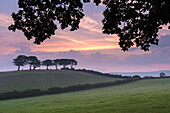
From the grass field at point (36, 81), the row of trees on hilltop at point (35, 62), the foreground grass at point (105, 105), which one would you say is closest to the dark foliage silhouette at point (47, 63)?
the row of trees on hilltop at point (35, 62)

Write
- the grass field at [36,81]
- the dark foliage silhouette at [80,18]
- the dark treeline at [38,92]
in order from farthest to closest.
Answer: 1. the grass field at [36,81]
2. the dark treeline at [38,92]
3. the dark foliage silhouette at [80,18]

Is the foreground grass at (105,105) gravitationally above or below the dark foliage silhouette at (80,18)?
below

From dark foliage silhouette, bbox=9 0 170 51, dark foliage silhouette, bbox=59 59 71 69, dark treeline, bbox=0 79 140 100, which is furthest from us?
dark foliage silhouette, bbox=59 59 71 69

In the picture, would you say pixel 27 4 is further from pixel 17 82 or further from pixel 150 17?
pixel 17 82

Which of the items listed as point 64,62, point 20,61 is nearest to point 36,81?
point 20,61

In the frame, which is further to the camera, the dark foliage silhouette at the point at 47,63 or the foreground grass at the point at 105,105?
the dark foliage silhouette at the point at 47,63

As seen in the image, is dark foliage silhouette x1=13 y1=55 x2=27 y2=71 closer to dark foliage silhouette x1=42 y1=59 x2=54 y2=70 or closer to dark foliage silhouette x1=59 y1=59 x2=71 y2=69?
dark foliage silhouette x1=42 y1=59 x2=54 y2=70

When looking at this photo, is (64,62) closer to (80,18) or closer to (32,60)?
(32,60)

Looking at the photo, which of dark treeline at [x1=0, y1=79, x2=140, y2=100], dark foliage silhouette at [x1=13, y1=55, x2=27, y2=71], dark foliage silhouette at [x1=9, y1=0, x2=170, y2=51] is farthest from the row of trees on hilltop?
dark foliage silhouette at [x1=9, y1=0, x2=170, y2=51]

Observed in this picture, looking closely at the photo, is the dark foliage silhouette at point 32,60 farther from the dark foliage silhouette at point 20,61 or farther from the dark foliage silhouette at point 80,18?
the dark foliage silhouette at point 80,18

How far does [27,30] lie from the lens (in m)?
17.2

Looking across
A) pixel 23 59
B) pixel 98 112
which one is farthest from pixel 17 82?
pixel 98 112

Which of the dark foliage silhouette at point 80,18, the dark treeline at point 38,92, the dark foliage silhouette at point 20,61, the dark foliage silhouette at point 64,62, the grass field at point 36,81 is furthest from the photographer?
the dark foliage silhouette at point 64,62

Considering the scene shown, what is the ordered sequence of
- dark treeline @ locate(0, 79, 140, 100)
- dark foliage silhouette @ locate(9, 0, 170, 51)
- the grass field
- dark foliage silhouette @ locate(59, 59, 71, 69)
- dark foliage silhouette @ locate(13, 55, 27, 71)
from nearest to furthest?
1. dark foliage silhouette @ locate(9, 0, 170, 51)
2. dark treeline @ locate(0, 79, 140, 100)
3. the grass field
4. dark foliage silhouette @ locate(13, 55, 27, 71)
5. dark foliage silhouette @ locate(59, 59, 71, 69)
